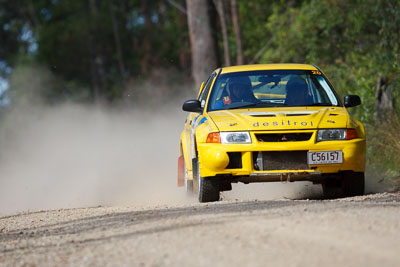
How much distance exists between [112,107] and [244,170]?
3803cm

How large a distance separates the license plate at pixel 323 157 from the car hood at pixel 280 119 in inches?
11.5

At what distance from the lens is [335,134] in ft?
30.0

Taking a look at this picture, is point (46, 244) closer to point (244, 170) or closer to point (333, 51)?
point (244, 170)

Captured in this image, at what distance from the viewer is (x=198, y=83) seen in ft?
63.9

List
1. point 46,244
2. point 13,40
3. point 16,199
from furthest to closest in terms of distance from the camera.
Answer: point 13,40
point 16,199
point 46,244

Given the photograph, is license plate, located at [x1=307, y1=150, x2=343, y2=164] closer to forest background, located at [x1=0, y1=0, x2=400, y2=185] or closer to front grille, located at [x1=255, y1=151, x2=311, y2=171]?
front grille, located at [x1=255, y1=151, x2=311, y2=171]

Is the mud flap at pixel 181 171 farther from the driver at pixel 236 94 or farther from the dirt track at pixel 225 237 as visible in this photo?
the dirt track at pixel 225 237

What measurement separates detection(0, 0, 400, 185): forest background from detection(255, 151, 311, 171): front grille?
9.60ft

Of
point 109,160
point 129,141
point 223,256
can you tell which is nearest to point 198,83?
point 109,160

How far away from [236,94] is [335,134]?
154 cm

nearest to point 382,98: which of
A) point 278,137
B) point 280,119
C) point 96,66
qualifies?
point 280,119

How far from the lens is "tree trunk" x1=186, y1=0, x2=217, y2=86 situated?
64.6 feet

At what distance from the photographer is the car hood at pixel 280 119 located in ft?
29.7

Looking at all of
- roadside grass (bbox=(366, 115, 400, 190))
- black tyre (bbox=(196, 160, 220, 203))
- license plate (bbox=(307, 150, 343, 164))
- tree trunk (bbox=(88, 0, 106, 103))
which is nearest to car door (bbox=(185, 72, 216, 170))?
black tyre (bbox=(196, 160, 220, 203))
